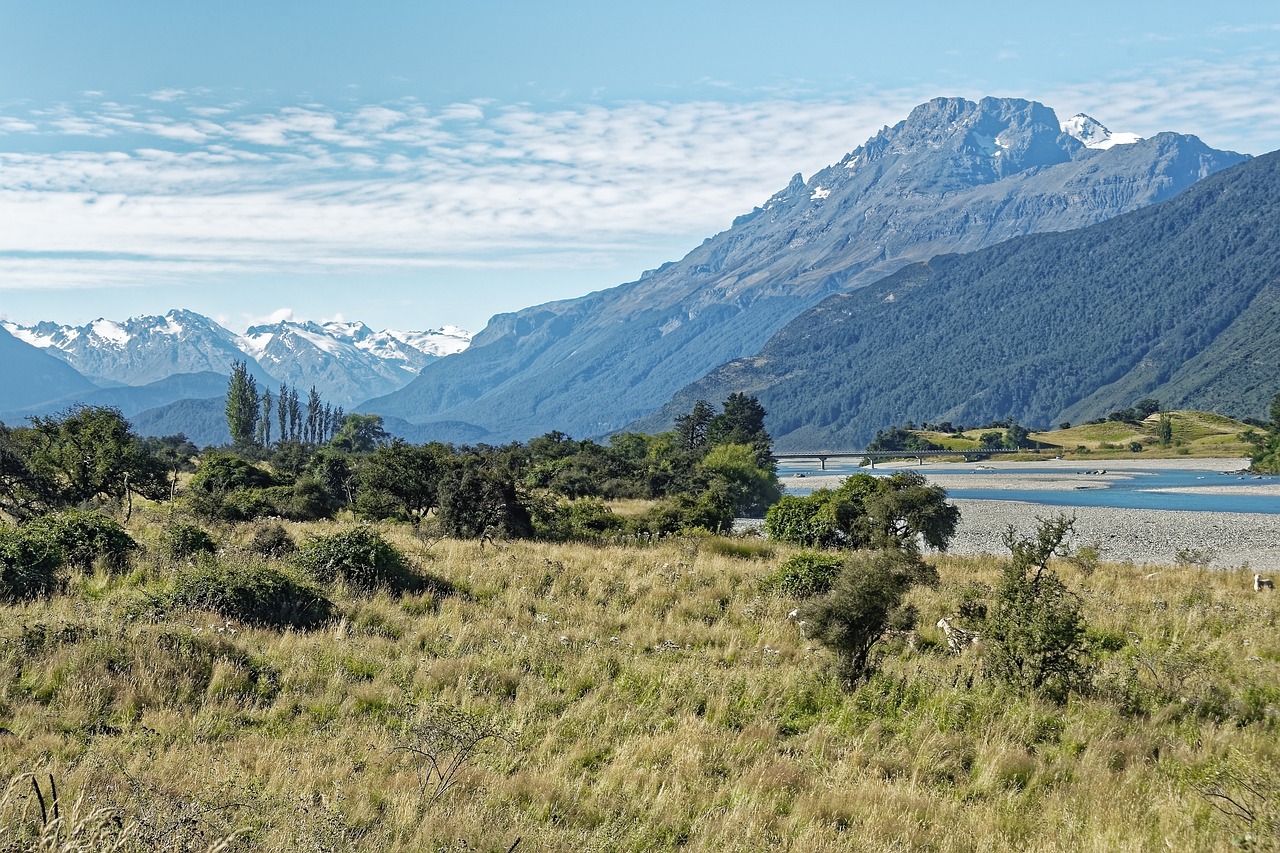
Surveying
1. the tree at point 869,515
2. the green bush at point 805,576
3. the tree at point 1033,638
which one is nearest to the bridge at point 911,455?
the tree at point 869,515

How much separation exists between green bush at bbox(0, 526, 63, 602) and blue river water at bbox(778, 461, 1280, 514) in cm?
7437

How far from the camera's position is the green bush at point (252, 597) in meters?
12.5

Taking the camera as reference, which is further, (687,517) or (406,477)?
(687,517)

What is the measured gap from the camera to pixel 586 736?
894cm

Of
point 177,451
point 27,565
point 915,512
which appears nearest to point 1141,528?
point 915,512

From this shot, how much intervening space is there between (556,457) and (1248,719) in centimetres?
6967

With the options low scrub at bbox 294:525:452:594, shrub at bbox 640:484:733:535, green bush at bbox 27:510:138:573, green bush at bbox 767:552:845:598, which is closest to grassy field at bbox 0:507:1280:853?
green bush at bbox 27:510:138:573

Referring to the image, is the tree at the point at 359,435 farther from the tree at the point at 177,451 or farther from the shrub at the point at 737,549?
the shrub at the point at 737,549

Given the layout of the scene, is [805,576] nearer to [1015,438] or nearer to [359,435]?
[359,435]

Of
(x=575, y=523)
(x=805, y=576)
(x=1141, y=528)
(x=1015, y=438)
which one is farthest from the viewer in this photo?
(x=1015, y=438)

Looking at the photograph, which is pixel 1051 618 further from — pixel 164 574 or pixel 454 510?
pixel 454 510

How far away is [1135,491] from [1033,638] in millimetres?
91724

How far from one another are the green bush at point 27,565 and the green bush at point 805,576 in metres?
12.7

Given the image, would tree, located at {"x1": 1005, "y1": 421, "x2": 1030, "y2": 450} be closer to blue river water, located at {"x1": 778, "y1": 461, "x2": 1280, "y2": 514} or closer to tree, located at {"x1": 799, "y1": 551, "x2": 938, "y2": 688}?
blue river water, located at {"x1": 778, "y1": 461, "x2": 1280, "y2": 514}
